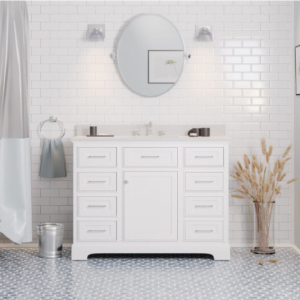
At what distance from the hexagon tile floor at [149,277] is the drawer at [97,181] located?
0.64 meters

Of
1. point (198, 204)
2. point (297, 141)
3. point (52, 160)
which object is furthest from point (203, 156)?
point (52, 160)

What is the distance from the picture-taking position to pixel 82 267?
4176 mm

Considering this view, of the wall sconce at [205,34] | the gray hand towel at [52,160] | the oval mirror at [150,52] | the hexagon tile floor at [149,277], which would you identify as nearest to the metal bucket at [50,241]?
the hexagon tile floor at [149,277]

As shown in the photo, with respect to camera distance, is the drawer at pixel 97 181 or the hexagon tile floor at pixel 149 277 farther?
the drawer at pixel 97 181

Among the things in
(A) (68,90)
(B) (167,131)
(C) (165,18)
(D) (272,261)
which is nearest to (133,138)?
(B) (167,131)

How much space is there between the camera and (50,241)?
4.51m

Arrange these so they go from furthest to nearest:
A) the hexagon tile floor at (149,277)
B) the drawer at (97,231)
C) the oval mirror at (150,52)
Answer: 1. the oval mirror at (150,52)
2. the drawer at (97,231)
3. the hexagon tile floor at (149,277)

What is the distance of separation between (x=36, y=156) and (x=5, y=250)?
96 cm

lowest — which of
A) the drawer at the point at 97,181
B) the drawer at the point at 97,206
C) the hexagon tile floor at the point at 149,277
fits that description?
the hexagon tile floor at the point at 149,277

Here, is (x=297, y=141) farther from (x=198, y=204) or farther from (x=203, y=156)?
(x=198, y=204)

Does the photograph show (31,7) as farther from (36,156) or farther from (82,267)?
(82,267)

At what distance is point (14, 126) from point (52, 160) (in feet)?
2.08

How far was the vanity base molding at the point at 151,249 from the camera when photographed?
4406 millimetres

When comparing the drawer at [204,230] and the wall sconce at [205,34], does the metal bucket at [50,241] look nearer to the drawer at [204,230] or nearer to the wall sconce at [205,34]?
the drawer at [204,230]
